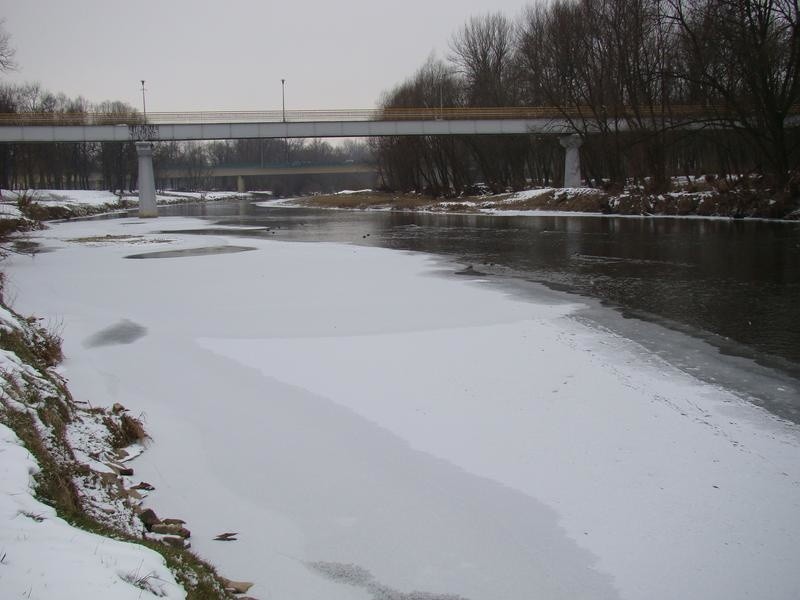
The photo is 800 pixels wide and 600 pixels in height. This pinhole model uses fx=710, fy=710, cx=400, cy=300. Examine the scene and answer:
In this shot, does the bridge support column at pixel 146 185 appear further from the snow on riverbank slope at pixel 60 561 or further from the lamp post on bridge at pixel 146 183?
the snow on riverbank slope at pixel 60 561

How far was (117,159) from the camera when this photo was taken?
105 m

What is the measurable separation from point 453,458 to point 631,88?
157ft

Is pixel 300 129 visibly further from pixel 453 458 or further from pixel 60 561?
pixel 60 561

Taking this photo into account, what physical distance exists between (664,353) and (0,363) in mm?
7986

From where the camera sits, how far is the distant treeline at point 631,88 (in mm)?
36500

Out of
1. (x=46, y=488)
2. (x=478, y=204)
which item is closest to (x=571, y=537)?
(x=46, y=488)

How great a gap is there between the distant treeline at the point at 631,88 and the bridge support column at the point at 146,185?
29368mm

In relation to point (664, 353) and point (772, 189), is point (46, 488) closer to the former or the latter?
point (664, 353)

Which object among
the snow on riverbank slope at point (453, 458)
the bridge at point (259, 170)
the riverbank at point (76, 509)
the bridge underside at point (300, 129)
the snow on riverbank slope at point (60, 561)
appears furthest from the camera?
the bridge at point (259, 170)

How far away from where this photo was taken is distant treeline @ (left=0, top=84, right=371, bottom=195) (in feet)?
275

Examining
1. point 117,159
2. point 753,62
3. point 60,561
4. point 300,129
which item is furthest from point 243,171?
point 60,561

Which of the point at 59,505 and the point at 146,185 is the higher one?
the point at 146,185

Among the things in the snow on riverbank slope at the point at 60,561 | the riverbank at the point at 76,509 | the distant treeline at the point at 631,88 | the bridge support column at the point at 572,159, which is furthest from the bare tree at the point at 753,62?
the snow on riverbank slope at the point at 60,561

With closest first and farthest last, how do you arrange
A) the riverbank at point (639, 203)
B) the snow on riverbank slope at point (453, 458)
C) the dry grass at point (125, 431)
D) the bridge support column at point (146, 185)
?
1. the snow on riverbank slope at point (453, 458)
2. the dry grass at point (125, 431)
3. the riverbank at point (639, 203)
4. the bridge support column at point (146, 185)
